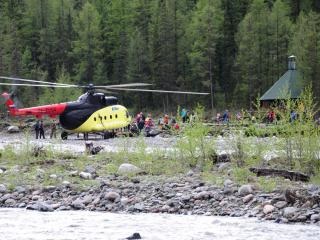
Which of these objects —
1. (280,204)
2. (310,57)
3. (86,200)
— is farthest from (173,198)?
(310,57)

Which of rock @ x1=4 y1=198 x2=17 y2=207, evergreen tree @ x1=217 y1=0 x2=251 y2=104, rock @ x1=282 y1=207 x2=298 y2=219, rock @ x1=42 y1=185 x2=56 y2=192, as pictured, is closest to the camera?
rock @ x1=282 y1=207 x2=298 y2=219

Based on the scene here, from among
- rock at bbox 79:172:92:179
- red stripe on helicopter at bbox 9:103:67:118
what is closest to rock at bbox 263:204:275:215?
rock at bbox 79:172:92:179

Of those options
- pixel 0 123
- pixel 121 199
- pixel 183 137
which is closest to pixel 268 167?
pixel 183 137

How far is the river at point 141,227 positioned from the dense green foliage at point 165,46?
40.7 metres

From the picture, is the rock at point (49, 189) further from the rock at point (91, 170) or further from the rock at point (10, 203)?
the rock at point (91, 170)

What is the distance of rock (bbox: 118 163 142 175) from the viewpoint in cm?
2153

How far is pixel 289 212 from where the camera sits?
15172 millimetres

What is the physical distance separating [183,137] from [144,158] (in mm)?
1694

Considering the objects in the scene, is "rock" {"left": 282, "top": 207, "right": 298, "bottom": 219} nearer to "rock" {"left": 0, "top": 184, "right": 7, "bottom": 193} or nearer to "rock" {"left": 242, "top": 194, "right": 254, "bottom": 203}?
"rock" {"left": 242, "top": 194, "right": 254, "bottom": 203}

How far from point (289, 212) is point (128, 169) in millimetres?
7784

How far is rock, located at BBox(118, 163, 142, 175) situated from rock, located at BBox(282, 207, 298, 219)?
724 cm

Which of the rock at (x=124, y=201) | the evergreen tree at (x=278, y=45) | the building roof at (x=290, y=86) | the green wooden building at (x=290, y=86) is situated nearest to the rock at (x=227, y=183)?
the rock at (x=124, y=201)

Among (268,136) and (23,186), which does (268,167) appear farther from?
(23,186)

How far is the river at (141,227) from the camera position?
1398cm
